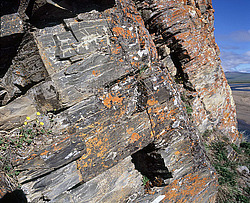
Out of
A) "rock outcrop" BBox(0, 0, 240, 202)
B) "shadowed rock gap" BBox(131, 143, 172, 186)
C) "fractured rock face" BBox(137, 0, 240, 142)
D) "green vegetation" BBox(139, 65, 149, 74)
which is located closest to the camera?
"rock outcrop" BBox(0, 0, 240, 202)

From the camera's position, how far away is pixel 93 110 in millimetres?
4281

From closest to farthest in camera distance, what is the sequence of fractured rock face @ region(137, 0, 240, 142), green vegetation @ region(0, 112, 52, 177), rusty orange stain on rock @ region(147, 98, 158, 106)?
green vegetation @ region(0, 112, 52, 177) → rusty orange stain on rock @ region(147, 98, 158, 106) → fractured rock face @ region(137, 0, 240, 142)

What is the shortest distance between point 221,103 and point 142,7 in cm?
701

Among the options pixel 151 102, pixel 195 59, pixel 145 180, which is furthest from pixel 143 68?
pixel 195 59

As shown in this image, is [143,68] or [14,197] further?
[143,68]

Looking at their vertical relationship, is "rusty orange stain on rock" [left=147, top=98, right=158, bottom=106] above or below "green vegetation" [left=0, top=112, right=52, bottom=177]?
below

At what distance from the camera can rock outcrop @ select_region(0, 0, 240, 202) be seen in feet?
12.4

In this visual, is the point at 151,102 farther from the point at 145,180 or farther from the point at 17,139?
the point at 17,139

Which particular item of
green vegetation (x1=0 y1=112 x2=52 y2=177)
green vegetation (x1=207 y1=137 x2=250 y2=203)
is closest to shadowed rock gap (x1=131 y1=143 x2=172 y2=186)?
green vegetation (x1=207 y1=137 x2=250 y2=203)

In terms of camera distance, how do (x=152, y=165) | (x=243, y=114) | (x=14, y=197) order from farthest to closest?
(x=243, y=114) → (x=152, y=165) → (x=14, y=197)

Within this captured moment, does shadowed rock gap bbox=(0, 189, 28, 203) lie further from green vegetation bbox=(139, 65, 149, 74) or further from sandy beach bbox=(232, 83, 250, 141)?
sandy beach bbox=(232, 83, 250, 141)

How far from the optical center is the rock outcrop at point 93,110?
378 centimetres

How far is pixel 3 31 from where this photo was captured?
Result: 364 centimetres

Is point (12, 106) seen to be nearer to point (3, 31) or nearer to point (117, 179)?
point (3, 31)
